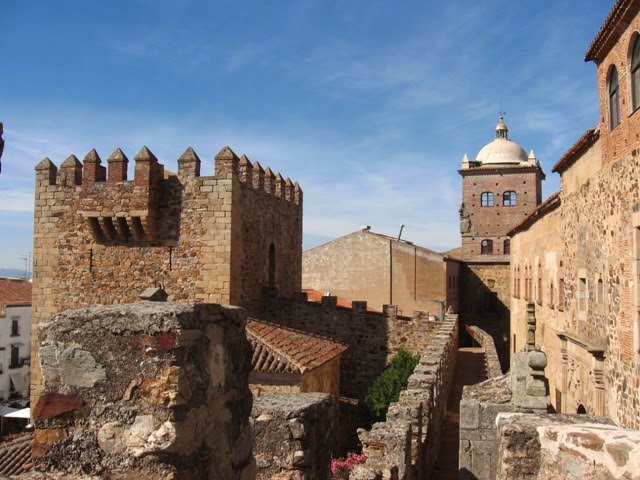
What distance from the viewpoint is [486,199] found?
147ft

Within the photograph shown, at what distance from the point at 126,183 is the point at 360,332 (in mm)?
7912

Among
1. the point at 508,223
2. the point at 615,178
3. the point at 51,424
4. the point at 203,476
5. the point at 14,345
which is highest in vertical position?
the point at 508,223

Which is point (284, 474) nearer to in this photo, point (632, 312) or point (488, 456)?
point (488, 456)

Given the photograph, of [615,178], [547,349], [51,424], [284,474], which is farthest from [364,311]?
[51,424]

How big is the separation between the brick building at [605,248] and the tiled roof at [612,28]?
2 cm

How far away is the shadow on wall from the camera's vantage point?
3928 cm

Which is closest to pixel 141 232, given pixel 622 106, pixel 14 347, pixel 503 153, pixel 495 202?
pixel 622 106

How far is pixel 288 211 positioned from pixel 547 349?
867 centimetres

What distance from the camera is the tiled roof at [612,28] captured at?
874 centimetres

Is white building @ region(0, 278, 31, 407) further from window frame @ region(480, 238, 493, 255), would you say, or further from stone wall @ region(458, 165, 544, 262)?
window frame @ region(480, 238, 493, 255)

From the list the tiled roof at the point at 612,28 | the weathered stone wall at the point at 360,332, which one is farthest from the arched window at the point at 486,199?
the tiled roof at the point at 612,28

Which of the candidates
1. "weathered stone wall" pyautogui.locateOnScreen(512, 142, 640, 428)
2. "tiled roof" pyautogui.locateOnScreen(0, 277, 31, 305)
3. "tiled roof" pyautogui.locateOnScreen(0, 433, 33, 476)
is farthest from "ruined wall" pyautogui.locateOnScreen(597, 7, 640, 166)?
"tiled roof" pyautogui.locateOnScreen(0, 277, 31, 305)

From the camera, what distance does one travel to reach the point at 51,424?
8.43 ft

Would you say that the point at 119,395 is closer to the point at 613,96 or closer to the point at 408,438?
the point at 408,438
